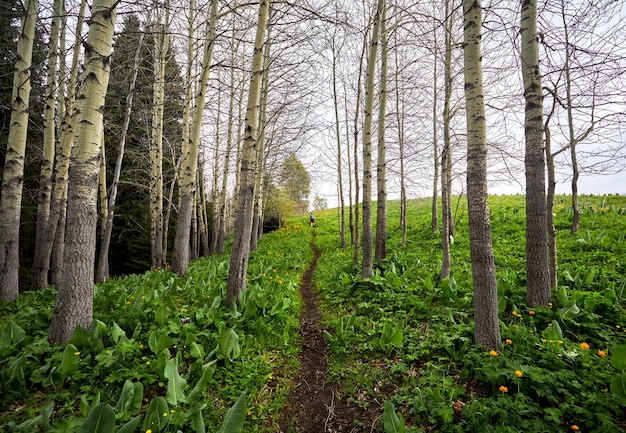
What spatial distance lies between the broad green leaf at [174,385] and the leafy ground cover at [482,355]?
1634 millimetres

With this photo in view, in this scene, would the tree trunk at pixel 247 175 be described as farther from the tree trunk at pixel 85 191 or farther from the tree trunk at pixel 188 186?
the tree trunk at pixel 188 186

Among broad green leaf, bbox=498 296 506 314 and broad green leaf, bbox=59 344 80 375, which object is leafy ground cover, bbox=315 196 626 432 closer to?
broad green leaf, bbox=498 296 506 314

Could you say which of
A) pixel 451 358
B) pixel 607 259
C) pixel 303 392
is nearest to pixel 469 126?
pixel 451 358

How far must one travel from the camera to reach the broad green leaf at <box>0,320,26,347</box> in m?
2.72

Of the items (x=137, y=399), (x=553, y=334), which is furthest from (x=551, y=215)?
(x=137, y=399)

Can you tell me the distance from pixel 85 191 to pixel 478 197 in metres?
4.40

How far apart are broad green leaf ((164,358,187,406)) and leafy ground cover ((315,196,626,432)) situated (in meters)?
1.63

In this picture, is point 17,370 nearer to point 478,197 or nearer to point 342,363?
point 342,363

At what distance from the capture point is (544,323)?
3.60m

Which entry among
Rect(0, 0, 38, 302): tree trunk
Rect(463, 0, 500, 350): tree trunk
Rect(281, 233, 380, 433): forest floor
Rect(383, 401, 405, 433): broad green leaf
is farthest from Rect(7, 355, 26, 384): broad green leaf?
Rect(463, 0, 500, 350): tree trunk

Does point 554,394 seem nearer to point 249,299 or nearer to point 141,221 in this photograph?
point 249,299

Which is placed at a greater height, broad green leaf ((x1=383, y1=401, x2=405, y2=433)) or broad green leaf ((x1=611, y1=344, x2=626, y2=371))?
broad green leaf ((x1=611, y1=344, x2=626, y2=371))

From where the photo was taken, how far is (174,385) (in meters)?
2.34

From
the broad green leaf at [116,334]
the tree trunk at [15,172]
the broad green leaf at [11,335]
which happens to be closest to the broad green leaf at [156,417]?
the broad green leaf at [116,334]
